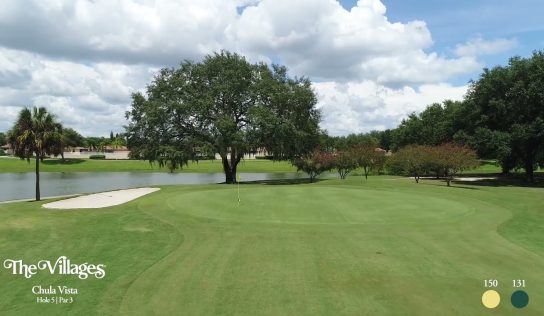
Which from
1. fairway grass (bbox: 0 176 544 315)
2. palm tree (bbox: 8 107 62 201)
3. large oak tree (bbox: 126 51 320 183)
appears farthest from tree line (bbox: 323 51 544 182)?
palm tree (bbox: 8 107 62 201)

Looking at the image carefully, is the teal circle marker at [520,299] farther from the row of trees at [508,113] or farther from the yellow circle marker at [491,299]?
the row of trees at [508,113]

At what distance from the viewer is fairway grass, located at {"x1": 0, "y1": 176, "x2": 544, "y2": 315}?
10.1 m

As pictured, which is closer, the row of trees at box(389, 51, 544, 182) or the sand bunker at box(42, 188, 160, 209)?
the sand bunker at box(42, 188, 160, 209)

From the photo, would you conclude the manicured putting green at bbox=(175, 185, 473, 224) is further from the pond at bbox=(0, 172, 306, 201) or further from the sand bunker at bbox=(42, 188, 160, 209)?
the pond at bbox=(0, 172, 306, 201)

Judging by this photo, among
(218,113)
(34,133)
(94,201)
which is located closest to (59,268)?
(94,201)

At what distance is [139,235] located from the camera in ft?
56.8

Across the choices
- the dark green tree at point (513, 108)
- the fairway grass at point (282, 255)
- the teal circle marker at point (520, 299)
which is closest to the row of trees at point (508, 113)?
the dark green tree at point (513, 108)

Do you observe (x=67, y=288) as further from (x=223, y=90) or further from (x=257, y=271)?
(x=223, y=90)

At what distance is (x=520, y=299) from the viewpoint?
10250mm

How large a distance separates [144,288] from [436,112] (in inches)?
3560

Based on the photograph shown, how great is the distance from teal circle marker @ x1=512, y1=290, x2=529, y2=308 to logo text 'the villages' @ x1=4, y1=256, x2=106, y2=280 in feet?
34.4

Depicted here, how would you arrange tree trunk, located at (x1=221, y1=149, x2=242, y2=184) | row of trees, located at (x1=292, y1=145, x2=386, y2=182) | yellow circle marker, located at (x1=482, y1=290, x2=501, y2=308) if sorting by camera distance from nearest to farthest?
yellow circle marker, located at (x1=482, y1=290, x2=501, y2=308), tree trunk, located at (x1=221, y1=149, x2=242, y2=184), row of trees, located at (x1=292, y1=145, x2=386, y2=182)

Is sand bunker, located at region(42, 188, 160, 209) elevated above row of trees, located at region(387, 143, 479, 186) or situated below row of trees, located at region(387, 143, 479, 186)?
below

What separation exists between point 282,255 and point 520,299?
22.0 ft
